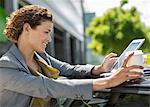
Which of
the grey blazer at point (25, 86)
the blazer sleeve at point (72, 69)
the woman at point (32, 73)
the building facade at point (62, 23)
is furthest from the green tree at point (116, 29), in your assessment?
the grey blazer at point (25, 86)

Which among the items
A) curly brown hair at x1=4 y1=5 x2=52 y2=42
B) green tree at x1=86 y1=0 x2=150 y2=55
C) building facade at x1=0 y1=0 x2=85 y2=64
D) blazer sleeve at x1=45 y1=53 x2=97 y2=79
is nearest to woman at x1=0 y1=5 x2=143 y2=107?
curly brown hair at x1=4 y1=5 x2=52 y2=42

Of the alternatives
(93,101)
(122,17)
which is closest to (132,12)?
(122,17)

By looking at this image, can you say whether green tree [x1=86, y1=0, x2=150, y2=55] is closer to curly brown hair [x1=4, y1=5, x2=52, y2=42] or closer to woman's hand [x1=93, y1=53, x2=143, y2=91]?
curly brown hair [x1=4, y1=5, x2=52, y2=42]

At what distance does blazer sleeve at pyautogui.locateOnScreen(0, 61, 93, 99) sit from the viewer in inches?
83.7

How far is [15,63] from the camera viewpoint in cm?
221

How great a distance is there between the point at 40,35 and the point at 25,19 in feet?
0.42

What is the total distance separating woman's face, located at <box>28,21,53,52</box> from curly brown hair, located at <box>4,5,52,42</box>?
2 cm

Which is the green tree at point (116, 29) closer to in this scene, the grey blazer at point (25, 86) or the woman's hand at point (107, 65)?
the woman's hand at point (107, 65)

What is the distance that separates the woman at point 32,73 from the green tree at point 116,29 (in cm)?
2146

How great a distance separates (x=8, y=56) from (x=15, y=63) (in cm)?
9

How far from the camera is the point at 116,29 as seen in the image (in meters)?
24.7

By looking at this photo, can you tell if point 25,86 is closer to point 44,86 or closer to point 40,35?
point 44,86

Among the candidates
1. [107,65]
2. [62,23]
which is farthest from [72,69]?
[62,23]

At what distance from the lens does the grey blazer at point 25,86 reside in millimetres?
2129
